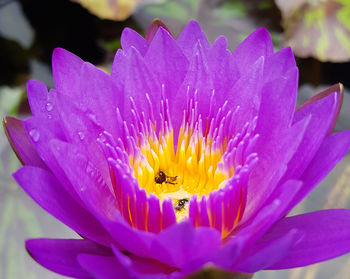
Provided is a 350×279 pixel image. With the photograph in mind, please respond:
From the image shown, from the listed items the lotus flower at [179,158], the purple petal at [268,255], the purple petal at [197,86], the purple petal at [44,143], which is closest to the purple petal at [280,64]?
the lotus flower at [179,158]

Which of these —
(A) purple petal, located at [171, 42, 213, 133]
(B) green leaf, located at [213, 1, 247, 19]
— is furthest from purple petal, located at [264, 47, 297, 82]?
(B) green leaf, located at [213, 1, 247, 19]

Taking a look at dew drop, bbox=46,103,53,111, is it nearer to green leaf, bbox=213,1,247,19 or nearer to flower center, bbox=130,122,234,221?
flower center, bbox=130,122,234,221

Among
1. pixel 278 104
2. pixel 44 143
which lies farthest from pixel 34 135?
pixel 278 104

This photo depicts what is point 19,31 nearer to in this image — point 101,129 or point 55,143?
point 101,129

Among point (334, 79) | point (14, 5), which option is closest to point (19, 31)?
point (14, 5)

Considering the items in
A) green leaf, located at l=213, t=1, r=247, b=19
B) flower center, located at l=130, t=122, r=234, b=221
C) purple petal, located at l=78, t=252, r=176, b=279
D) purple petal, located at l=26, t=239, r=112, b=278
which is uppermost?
green leaf, located at l=213, t=1, r=247, b=19
